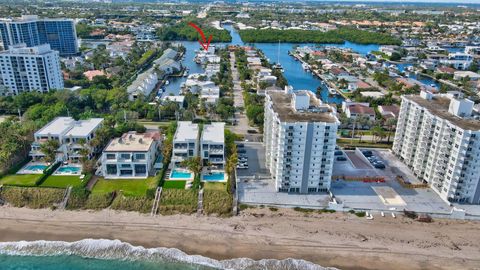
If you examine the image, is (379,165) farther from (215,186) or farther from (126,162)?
(126,162)

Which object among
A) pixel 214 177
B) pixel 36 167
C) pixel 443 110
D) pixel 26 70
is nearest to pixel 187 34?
pixel 26 70

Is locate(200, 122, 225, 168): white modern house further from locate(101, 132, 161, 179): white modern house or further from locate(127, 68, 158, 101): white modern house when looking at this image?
locate(127, 68, 158, 101): white modern house

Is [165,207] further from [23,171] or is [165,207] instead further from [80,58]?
[80,58]

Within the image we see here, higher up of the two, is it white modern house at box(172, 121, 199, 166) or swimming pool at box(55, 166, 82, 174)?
white modern house at box(172, 121, 199, 166)

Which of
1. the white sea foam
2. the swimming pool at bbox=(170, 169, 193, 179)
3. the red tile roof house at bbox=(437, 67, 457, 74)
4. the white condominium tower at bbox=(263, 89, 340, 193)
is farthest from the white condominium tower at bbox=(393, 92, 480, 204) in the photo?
the red tile roof house at bbox=(437, 67, 457, 74)

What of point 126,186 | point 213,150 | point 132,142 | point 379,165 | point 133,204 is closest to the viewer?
point 133,204

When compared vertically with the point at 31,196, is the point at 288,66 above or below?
above

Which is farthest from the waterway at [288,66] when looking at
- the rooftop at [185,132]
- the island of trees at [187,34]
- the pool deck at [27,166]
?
the pool deck at [27,166]

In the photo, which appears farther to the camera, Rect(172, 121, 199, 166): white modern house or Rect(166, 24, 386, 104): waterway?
Rect(166, 24, 386, 104): waterway
